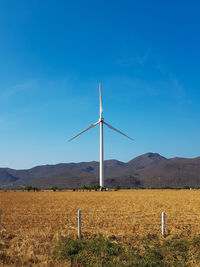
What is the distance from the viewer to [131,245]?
16.5 m

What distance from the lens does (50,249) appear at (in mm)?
15531

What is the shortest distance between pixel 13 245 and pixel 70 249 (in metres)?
3.95

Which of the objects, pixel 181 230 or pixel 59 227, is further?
pixel 59 227

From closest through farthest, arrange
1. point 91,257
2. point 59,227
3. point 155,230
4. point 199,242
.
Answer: point 91,257, point 199,242, point 155,230, point 59,227

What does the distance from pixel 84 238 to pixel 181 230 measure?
787 cm

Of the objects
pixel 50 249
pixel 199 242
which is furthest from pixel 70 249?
pixel 199 242

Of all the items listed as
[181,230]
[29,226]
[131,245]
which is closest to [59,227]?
[29,226]

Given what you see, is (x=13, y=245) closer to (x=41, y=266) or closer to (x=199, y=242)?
(x=41, y=266)

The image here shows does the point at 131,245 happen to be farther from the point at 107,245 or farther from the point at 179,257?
the point at 179,257

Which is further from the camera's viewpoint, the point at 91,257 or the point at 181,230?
the point at 181,230

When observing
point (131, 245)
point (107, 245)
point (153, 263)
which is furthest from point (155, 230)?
point (153, 263)

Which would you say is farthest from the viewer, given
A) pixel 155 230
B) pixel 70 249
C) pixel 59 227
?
pixel 59 227

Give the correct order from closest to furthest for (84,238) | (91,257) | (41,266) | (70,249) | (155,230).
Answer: (41,266), (91,257), (70,249), (84,238), (155,230)

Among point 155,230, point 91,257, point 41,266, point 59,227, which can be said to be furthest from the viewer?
point 59,227
